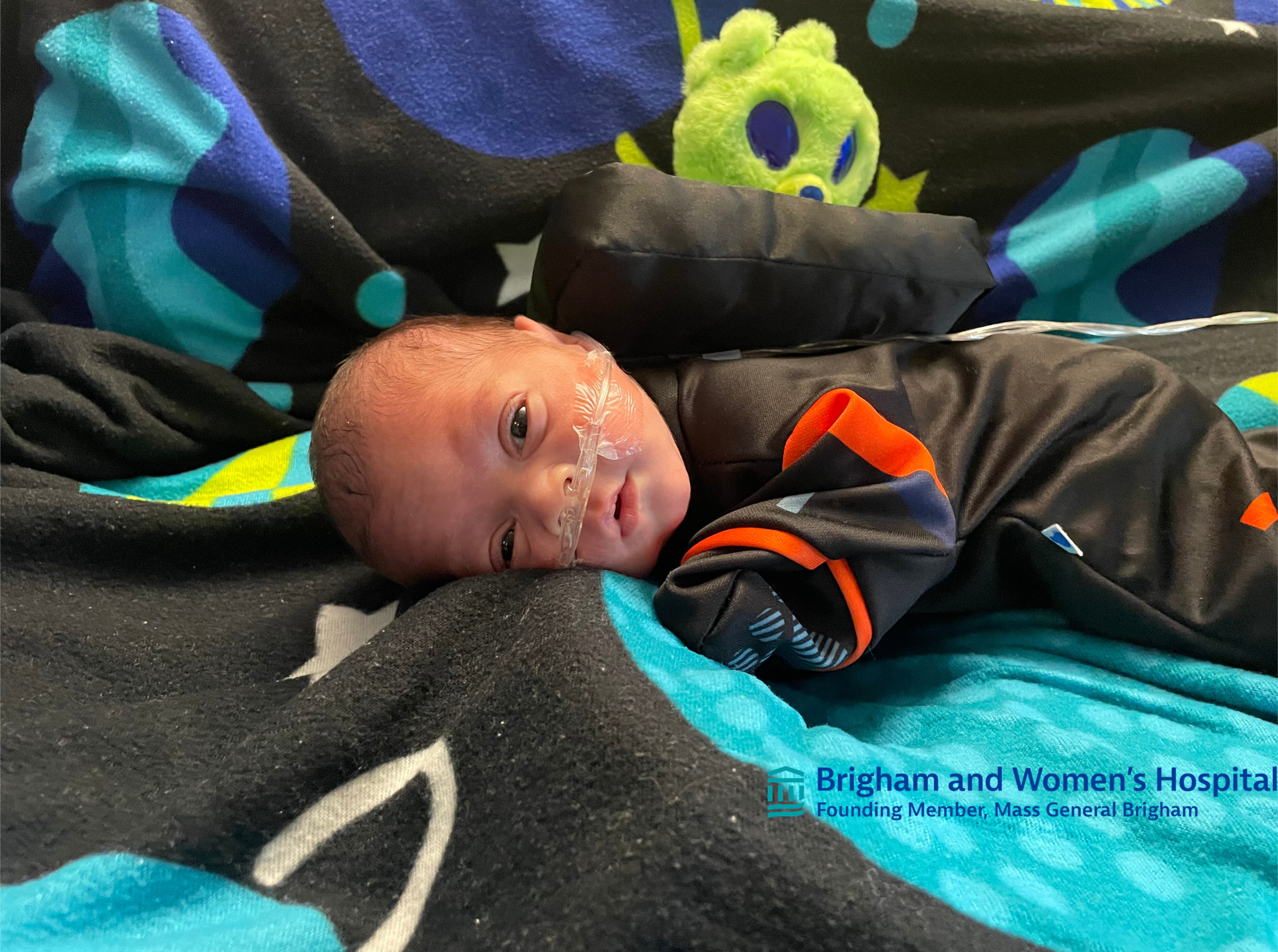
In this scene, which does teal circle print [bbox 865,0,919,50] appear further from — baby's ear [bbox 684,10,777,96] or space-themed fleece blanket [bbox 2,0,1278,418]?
baby's ear [bbox 684,10,777,96]

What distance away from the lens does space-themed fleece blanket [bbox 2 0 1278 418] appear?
1.17 meters

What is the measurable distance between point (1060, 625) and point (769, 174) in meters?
0.71

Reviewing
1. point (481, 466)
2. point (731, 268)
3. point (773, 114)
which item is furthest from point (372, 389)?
point (773, 114)

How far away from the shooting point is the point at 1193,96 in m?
1.36

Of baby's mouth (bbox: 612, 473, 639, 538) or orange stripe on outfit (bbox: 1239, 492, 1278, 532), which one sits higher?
orange stripe on outfit (bbox: 1239, 492, 1278, 532)

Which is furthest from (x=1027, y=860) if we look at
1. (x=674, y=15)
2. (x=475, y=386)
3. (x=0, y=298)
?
(x=0, y=298)

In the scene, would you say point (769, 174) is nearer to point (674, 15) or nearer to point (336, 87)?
point (674, 15)

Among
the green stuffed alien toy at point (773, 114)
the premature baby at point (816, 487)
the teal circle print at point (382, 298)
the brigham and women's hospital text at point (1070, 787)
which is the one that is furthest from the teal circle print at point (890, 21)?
the brigham and women's hospital text at point (1070, 787)

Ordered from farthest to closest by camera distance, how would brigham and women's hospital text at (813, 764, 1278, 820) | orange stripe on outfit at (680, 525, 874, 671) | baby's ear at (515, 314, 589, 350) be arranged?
baby's ear at (515, 314, 589, 350), orange stripe on outfit at (680, 525, 874, 671), brigham and women's hospital text at (813, 764, 1278, 820)

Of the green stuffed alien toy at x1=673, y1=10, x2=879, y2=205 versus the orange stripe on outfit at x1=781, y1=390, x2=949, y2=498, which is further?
the green stuffed alien toy at x1=673, y1=10, x2=879, y2=205

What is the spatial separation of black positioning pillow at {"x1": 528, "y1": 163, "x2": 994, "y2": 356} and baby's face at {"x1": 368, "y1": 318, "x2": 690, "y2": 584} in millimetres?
153

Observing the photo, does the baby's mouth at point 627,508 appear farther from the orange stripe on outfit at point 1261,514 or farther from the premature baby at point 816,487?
the orange stripe on outfit at point 1261,514

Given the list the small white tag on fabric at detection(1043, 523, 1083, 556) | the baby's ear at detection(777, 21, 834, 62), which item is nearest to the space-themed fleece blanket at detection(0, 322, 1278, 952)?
the small white tag on fabric at detection(1043, 523, 1083, 556)

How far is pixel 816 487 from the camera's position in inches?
35.9
